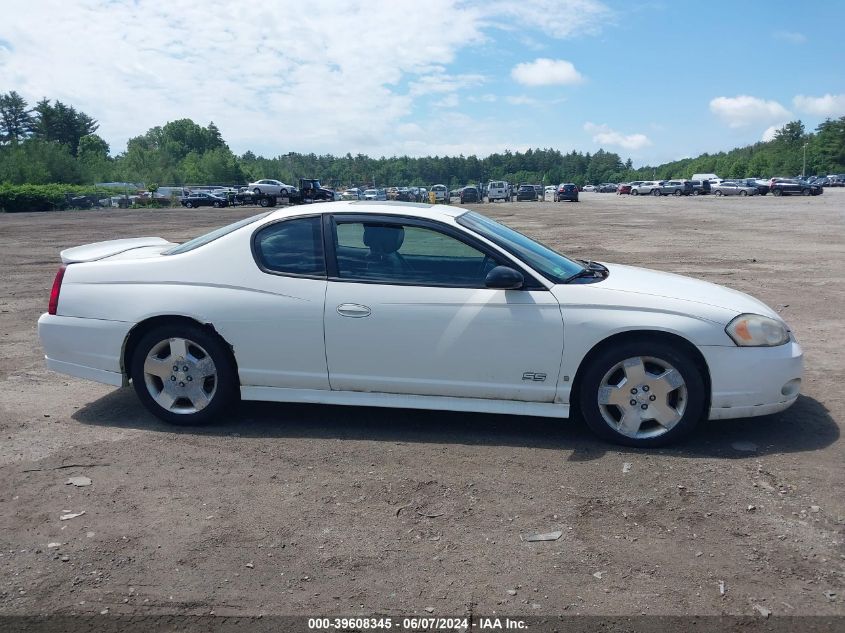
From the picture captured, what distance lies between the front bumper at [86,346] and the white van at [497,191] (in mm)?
69247

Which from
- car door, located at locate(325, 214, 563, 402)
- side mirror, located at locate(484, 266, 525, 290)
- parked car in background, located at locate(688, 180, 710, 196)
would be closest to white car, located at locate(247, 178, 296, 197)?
parked car in background, located at locate(688, 180, 710, 196)

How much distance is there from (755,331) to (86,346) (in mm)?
4573

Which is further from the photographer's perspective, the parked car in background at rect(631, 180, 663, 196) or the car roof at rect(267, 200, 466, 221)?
the parked car in background at rect(631, 180, 663, 196)

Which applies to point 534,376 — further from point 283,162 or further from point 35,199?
point 283,162

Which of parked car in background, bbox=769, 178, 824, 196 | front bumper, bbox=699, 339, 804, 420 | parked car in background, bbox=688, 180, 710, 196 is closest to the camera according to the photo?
front bumper, bbox=699, 339, 804, 420

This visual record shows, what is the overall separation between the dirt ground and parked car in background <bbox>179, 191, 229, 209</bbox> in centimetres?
6078

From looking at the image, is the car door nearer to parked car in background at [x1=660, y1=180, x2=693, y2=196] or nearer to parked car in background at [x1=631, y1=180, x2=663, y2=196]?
parked car in background at [x1=660, y1=180, x2=693, y2=196]

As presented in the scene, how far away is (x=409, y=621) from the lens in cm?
291

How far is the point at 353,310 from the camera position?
4793 mm

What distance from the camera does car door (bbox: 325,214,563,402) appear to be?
4652 mm

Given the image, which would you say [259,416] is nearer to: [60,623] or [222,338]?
[222,338]

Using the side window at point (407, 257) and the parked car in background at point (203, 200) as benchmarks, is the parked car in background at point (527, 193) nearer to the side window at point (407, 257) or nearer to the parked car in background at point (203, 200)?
the parked car in background at point (203, 200)

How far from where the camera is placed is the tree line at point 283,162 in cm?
9363

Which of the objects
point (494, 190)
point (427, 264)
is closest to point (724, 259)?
point (427, 264)
